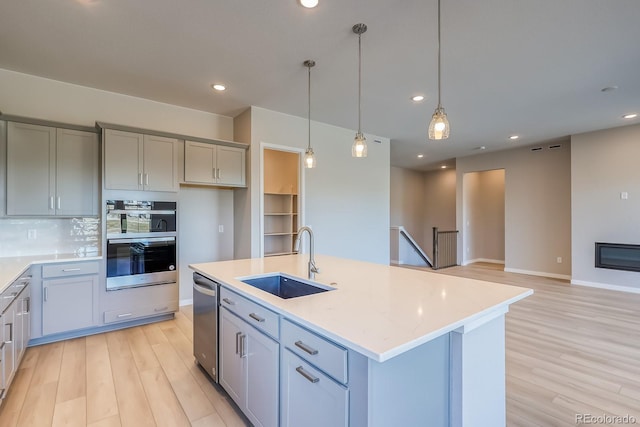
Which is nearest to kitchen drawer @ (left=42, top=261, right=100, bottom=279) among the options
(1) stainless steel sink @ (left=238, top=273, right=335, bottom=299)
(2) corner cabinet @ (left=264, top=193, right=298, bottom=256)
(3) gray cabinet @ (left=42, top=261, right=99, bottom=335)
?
(3) gray cabinet @ (left=42, top=261, right=99, bottom=335)

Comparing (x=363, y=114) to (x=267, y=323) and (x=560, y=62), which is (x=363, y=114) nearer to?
(x=560, y=62)

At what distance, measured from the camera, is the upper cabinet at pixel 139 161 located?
11.0 feet

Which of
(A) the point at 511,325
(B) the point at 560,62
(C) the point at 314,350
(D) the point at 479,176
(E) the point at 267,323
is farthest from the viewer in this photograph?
(D) the point at 479,176

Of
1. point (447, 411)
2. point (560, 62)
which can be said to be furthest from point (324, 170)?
point (447, 411)

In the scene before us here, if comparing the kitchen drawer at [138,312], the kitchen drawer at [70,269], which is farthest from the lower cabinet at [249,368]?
the kitchen drawer at [70,269]

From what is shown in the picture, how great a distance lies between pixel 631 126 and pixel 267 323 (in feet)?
23.1

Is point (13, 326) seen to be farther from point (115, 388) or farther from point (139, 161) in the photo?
point (139, 161)

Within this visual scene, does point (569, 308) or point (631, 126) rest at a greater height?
point (631, 126)

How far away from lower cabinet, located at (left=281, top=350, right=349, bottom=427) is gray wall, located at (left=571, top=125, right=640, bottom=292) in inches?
260

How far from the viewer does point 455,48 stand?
109 inches

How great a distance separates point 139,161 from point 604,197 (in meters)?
7.56

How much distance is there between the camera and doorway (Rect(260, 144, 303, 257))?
16.7 ft

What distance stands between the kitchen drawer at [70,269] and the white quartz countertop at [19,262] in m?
0.05

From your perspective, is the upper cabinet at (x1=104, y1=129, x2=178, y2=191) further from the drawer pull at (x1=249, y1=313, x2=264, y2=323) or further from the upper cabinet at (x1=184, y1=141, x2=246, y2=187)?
the drawer pull at (x1=249, y1=313, x2=264, y2=323)
